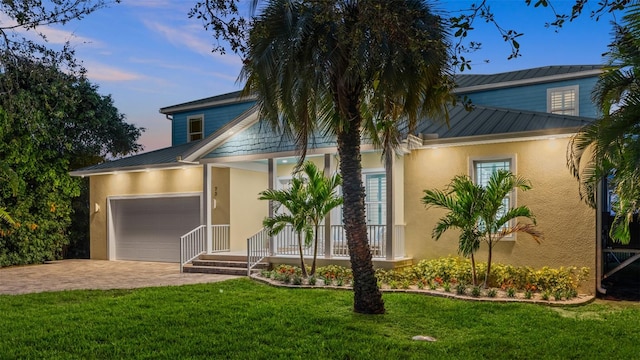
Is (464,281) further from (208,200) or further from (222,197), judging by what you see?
(222,197)

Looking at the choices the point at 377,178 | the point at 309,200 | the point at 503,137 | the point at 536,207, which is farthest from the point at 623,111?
the point at 377,178

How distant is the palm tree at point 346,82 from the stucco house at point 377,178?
2.52 metres

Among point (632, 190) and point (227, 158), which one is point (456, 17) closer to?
point (632, 190)

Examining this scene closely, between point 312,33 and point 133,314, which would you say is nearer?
point 312,33

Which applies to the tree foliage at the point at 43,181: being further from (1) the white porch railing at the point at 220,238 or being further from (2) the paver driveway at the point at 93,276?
(1) the white porch railing at the point at 220,238

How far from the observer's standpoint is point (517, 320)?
8.55 meters

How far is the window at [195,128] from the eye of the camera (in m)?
22.3

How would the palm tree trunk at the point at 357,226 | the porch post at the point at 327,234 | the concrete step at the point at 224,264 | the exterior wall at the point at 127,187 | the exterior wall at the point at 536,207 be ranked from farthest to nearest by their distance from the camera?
the exterior wall at the point at 127,187 < the concrete step at the point at 224,264 < the porch post at the point at 327,234 < the exterior wall at the point at 536,207 < the palm tree trunk at the point at 357,226

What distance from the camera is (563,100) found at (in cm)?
1672

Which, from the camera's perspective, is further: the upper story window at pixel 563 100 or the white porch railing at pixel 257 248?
the upper story window at pixel 563 100

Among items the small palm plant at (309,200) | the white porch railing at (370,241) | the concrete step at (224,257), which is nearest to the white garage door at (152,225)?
the concrete step at (224,257)

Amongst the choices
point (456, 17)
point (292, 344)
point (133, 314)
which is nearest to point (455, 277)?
point (292, 344)

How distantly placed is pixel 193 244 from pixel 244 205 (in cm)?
265

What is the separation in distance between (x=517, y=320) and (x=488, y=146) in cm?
526
